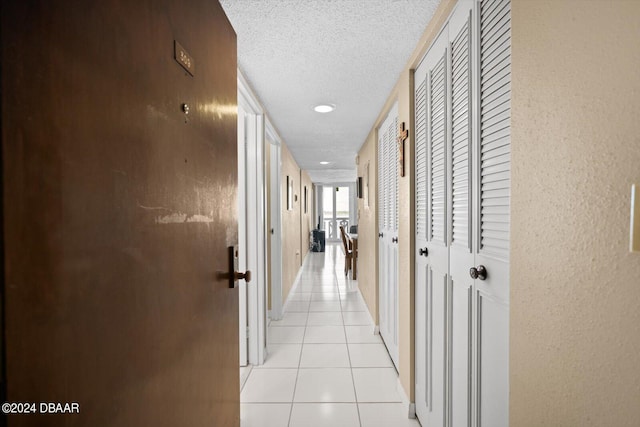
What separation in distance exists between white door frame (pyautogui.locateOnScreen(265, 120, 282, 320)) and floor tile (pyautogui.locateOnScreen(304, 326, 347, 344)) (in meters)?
0.50

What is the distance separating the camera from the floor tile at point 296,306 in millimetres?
4109

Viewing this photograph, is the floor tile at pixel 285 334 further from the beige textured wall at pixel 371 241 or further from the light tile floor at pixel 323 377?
the beige textured wall at pixel 371 241

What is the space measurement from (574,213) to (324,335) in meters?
2.87

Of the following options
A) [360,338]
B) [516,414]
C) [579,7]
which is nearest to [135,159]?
[579,7]

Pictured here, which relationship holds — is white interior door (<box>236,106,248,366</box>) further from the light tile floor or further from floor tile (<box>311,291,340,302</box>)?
floor tile (<box>311,291,340,302</box>)

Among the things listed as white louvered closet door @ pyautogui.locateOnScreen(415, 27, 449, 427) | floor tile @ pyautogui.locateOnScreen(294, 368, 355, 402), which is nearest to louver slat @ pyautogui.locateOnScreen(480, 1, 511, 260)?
white louvered closet door @ pyautogui.locateOnScreen(415, 27, 449, 427)

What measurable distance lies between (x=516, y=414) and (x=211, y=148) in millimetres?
1221

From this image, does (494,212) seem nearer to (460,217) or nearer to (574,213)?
(460,217)

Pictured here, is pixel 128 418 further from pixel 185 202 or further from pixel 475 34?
Answer: pixel 475 34

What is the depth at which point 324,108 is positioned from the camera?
279 centimetres

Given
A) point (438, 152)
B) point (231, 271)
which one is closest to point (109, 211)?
point (231, 271)

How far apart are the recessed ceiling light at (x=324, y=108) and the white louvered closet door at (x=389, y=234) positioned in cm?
50

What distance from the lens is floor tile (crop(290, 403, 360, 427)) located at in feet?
6.24

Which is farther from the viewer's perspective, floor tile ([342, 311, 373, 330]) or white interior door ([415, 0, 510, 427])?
floor tile ([342, 311, 373, 330])
